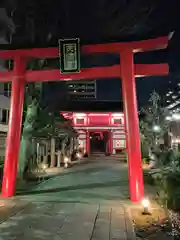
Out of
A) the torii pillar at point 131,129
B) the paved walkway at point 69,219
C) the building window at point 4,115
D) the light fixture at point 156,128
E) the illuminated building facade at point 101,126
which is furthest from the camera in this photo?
the illuminated building facade at point 101,126

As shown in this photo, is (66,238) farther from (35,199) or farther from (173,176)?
(173,176)

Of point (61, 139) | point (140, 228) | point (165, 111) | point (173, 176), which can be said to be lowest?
point (140, 228)

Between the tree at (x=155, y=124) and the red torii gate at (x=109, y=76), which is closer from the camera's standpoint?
the red torii gate at (x=109, y=76)

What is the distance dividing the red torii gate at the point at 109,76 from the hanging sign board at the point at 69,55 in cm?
32

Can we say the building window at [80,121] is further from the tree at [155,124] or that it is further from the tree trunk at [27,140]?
the tree trunk at [27,140]

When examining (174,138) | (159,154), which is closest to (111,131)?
(174,138)

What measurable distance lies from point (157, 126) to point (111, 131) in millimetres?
15391

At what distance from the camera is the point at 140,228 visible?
215 inches

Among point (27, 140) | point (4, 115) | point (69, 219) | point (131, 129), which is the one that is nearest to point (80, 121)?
point (4, 115)

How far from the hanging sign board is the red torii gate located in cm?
32

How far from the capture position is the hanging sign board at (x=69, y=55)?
8477mm

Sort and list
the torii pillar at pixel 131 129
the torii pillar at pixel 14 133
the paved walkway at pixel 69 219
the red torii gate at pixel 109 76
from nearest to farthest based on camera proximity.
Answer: the paved walkway at pixel 69 219 → the torii pillar at pixel 131 129 → the red torii gate at pixel 109 76 → the torii pillar at pixel 14 133

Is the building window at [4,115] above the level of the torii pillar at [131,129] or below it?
above

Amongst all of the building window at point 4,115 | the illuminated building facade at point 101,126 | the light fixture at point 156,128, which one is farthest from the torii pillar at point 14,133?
the illuminated building facade at point 101,126
